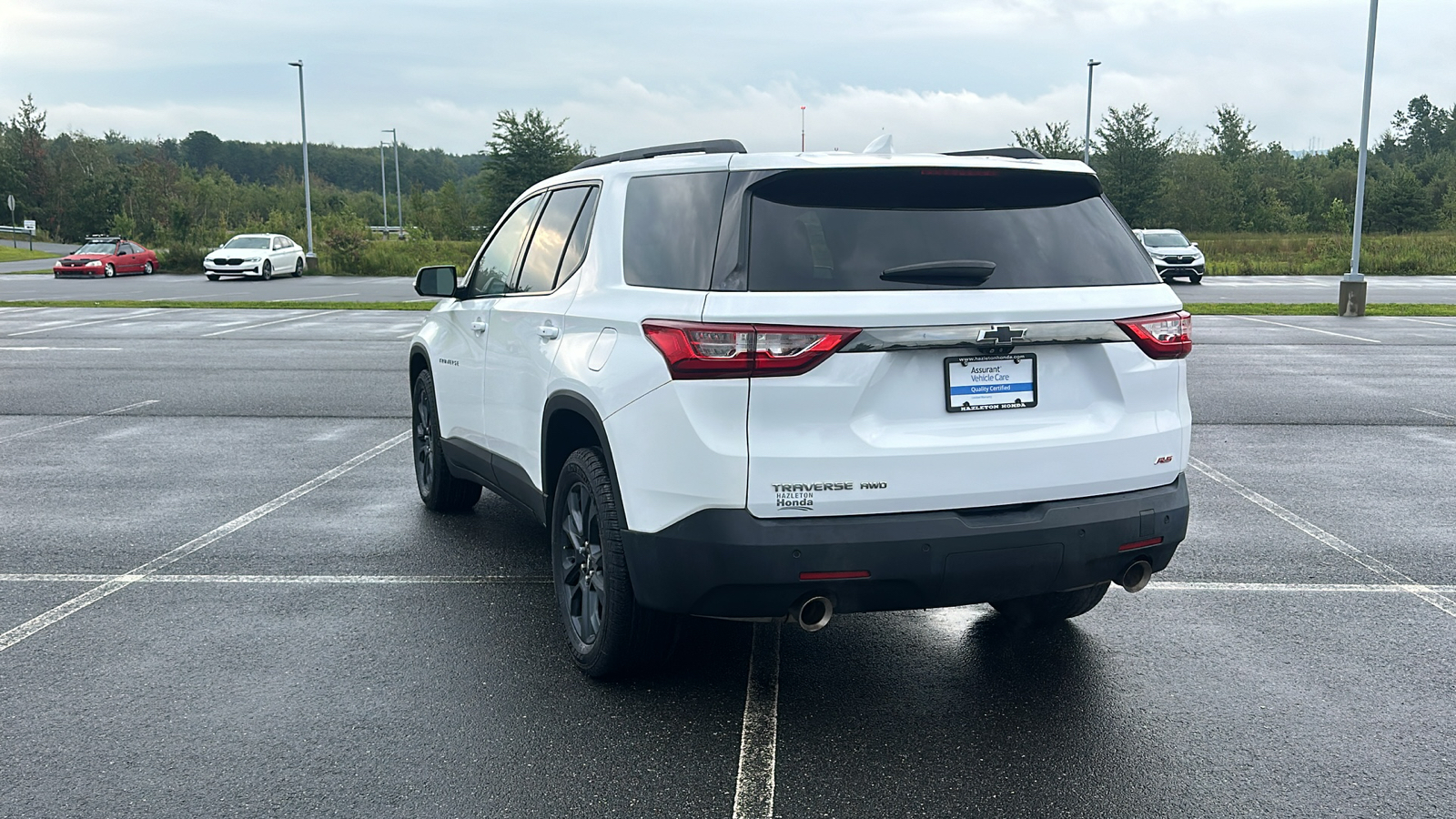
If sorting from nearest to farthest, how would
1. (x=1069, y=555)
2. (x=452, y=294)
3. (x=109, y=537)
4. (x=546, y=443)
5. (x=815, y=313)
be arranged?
(x=815, y=313) < (x=1069, y=555) < (x=546, y=443) < (x=452, y=294) < (x=109, y=537)

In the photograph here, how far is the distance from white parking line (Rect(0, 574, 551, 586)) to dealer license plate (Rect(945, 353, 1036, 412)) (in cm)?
275

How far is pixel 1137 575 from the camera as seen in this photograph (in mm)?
4238

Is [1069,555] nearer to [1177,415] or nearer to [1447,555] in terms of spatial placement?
[1177,415]

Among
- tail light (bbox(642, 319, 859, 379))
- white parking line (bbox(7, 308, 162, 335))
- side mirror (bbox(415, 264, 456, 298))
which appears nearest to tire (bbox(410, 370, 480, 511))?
side mirror (bbox(415, 264, 456, 298))

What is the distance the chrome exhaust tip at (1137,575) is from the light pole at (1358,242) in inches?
839

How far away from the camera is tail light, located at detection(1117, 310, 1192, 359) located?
13.6ft

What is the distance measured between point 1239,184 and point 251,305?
7312 centimetres

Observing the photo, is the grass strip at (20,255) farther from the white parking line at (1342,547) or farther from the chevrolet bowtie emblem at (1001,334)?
the chevrolet bowtie emblem at (1001,334)

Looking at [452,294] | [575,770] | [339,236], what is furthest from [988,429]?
[339,236]

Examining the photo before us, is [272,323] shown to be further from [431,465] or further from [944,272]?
[944,272]

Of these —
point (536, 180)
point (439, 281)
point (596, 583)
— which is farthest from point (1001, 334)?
point (536, 180)

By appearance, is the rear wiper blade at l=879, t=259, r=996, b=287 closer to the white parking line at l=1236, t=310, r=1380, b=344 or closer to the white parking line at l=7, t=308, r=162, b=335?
the white parking line at l=1236, t=310, r=1380, b=344

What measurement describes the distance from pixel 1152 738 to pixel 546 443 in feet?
8.00

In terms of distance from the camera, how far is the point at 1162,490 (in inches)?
167
